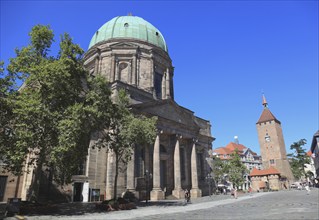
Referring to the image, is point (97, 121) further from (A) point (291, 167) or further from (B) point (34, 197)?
(A) point (291, 167)

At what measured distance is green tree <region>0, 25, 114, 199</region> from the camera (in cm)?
1512

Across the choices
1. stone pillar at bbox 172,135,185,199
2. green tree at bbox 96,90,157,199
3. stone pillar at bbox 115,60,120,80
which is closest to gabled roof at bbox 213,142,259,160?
stone pillar at bbox 172,135,185,199

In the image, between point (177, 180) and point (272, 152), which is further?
point (272, 152)

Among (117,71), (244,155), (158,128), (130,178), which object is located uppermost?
(117,71)

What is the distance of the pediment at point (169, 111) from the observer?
30.5m

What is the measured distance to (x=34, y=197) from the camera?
53.1 ft

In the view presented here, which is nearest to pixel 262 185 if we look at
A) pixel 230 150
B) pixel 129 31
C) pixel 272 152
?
pixel 272 152

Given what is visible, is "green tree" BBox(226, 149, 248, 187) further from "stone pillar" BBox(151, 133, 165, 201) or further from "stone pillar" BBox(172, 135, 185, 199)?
"stone pillar" BBox(151, 133, 165, 201)

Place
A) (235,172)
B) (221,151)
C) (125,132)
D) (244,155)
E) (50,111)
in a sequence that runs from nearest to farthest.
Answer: (50,111)
(125,132)
(235,172)
(221,151)
(244,155)

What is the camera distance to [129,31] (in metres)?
42.0

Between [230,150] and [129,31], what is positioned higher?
[129,31]

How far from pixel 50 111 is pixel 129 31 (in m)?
28.8

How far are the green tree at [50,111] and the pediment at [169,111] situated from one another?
38.7ft

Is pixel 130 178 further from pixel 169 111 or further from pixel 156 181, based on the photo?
pixel 169 111
